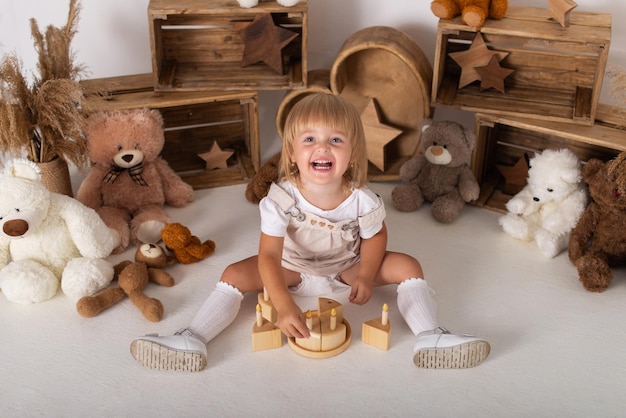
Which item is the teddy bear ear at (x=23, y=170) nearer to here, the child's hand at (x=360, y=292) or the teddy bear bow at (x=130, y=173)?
the teddy bear bow at (x=130, y=173)

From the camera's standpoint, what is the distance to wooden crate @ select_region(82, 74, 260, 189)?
2.06 meters

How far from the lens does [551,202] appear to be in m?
1.90

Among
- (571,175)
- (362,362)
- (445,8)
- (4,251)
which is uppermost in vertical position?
(445,8)

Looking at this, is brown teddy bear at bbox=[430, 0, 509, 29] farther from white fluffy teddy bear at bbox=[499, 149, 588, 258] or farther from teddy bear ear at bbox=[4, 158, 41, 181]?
teddy bear ear at bbox=[4, 158, 41, 181]

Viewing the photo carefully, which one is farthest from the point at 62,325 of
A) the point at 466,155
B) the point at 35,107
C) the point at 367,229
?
the point at 466,155

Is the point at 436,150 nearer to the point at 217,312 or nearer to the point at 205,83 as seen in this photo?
the point at 205,83

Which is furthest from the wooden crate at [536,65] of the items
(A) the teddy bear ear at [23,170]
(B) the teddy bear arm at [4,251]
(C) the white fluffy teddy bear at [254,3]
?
(B) the teddy bear arm at [4,251]

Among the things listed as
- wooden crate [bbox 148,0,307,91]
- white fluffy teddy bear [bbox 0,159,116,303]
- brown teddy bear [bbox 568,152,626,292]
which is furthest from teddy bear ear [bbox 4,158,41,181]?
brown teddy bear [bbox 568,152,626,292]

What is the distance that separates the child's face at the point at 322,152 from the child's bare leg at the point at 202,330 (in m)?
0.28

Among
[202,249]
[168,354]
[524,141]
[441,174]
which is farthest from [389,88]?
[168,354]

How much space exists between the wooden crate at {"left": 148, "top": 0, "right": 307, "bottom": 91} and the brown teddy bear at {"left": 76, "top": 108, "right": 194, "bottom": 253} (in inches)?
6.1

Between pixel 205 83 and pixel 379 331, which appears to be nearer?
pixel 379 331

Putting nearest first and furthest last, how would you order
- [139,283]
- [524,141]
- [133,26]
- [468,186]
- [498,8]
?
[139,283] → [498,8] → [468,186] → [524,141] → [133,26]

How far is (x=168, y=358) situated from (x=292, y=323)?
0.81ft
